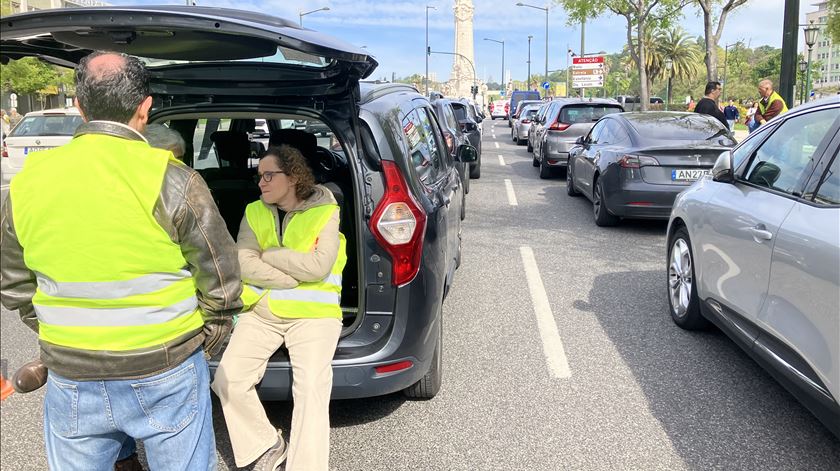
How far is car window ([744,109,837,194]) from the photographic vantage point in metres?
3.48

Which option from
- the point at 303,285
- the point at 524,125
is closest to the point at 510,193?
the point at 303,285

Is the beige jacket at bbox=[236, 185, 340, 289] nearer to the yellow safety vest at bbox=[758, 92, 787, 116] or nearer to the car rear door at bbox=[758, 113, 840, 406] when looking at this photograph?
the car rear door at bbox=[758, 113, 840, 406]

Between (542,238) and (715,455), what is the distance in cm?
521

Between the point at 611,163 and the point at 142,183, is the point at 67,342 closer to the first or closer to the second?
the point at 142,183

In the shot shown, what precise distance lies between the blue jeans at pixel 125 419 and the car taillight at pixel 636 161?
677 cm

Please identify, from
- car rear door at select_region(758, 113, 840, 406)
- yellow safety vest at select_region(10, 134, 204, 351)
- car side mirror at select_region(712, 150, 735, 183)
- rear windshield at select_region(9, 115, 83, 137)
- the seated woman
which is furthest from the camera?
rear windshield at select_region(9, 115, 83, 137)

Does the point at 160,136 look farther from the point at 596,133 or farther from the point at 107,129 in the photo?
the point at 596,133

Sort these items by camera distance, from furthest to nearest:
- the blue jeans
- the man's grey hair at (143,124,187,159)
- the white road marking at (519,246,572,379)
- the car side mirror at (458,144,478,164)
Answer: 1. the car side mirror at (458,144,478,164)
2. the white road marking at (519,246,572,379)
3. the man's grey hair at (143,124,187,159)
4. the blue jeans

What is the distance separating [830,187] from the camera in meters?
3.11

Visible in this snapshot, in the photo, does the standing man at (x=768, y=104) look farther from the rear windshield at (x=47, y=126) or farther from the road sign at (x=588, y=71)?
the road sign at (x=588, y=71)

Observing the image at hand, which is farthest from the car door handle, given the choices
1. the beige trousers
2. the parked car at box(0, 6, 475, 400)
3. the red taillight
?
the beige trousers

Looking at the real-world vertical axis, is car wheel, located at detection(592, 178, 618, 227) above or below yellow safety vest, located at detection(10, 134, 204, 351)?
below

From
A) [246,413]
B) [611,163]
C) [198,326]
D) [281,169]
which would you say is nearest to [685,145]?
[611,163]

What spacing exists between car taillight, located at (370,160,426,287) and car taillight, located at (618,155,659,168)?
534cm
